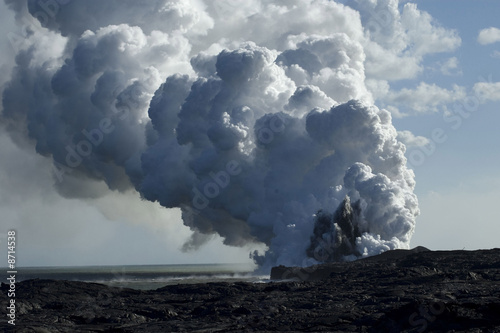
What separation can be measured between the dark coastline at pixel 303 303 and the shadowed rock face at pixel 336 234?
39452mm

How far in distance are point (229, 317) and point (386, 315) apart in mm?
15261

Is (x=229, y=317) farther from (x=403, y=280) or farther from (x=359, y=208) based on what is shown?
(x=359, y=208)

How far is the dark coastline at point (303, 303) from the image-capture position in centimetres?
4369

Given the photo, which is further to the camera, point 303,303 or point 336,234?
point 336,234

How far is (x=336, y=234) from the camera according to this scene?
462 feet

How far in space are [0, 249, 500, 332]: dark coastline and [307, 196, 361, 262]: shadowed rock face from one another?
39452 millimetres

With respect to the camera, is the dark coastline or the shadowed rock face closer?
the dark coastline

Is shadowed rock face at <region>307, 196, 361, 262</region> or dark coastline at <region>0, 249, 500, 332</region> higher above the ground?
shadowed rock face at <region>307, 196, 361, 262</region>

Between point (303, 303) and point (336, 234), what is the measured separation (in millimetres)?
80671

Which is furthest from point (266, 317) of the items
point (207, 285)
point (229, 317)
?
point (207, 285)

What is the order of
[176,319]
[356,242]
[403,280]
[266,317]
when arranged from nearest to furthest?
[266,317]
[176,319]
[403,280]
[356,242]

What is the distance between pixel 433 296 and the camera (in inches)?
2242

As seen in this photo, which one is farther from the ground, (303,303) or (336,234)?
(336,234)

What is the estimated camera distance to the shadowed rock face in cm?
14088
